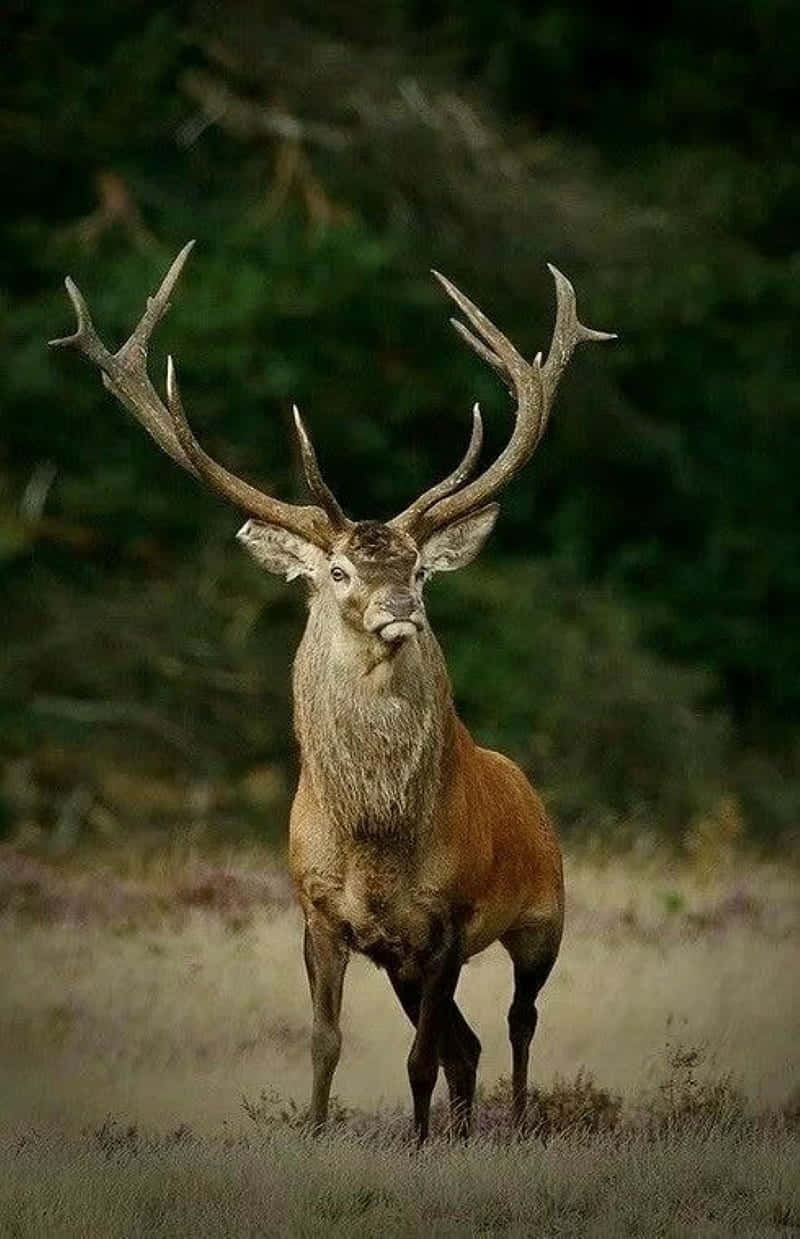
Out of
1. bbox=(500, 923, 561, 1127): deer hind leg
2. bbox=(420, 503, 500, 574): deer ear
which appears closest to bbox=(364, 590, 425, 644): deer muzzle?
bbox=(420, 503, 500, 574): deer ear

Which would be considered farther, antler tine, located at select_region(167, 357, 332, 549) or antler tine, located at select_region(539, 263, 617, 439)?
antler tine, located at select_region(539, 263, 617, 439)

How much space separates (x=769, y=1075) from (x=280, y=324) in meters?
12.0

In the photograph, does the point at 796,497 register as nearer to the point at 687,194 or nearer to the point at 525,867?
the point at 687,194

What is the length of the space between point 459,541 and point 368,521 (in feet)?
0.95

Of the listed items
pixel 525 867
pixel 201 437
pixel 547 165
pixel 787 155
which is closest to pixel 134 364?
pixel 525 867

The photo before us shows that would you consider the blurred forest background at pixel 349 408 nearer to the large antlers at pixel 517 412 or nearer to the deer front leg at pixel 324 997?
the large antlers at pixel 517 412

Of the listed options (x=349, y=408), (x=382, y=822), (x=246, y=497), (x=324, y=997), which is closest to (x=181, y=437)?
(x=246, y=497)

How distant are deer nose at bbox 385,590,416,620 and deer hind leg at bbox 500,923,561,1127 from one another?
4.39 ft

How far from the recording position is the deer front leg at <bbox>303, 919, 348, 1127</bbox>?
8422 millimetres

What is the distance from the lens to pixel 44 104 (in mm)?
21406

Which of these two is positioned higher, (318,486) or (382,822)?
(318,486)

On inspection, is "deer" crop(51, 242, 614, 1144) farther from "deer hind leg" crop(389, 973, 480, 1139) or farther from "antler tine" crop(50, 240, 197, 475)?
"antler tine" crop(50, 240, 197, 475)

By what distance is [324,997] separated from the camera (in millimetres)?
8438

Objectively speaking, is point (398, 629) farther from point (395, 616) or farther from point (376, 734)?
point (376, 734)
